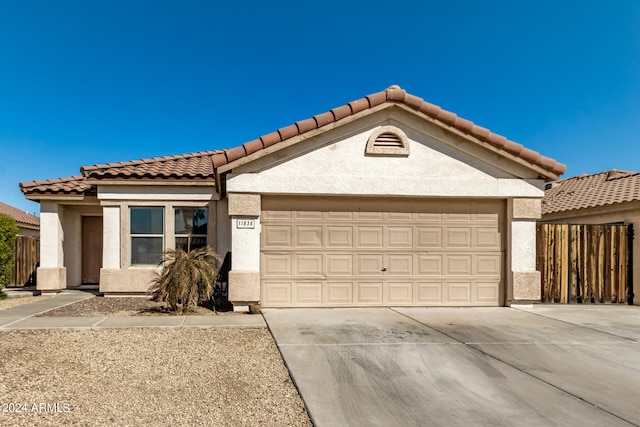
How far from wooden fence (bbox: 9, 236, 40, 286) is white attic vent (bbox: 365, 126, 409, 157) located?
503 inches

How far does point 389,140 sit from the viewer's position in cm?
959

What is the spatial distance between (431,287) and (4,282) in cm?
1107

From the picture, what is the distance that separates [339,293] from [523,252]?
426cm

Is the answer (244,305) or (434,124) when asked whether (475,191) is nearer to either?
(434,124)

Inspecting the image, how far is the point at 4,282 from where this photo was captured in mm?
11523

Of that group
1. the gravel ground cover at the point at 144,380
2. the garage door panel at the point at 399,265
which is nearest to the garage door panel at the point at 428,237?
the garage door panel at the point at 399,265

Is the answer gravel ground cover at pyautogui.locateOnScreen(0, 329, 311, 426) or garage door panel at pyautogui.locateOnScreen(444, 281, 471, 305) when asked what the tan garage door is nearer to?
garage door panel at pyautogui.locateOnScreen(444, 281, 471, 305)

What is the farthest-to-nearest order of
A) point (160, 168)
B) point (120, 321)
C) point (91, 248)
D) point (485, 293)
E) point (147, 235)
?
1. point (91, 248)
2. point (160, 168)
3. point (147, 235)
4. point (485, 293)
5. point (120, 321)

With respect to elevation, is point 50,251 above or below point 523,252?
below

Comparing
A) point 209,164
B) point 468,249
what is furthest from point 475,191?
point 209,164

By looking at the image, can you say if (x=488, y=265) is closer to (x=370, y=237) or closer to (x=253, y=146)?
(x=370, y=237)

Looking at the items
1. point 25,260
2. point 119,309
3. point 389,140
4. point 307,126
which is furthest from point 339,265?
point 25,260

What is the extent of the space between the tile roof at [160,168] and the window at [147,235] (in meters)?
0.96

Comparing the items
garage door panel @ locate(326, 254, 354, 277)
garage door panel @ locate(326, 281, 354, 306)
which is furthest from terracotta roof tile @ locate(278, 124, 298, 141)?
garage door panel @ locate(326, 281, 354, 306)
